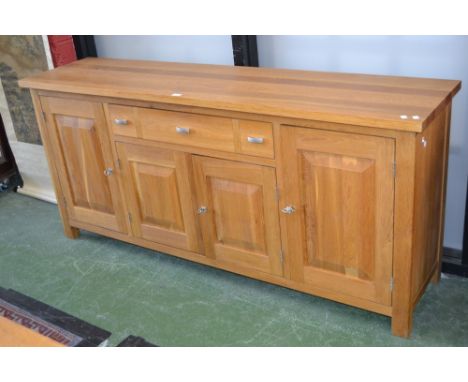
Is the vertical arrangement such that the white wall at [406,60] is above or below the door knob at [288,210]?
above

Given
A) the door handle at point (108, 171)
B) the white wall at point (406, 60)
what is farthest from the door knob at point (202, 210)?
the white wall at point (406, 60)

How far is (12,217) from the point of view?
3.69m

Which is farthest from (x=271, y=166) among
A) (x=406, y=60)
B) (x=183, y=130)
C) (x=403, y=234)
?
(x=406, y=60)

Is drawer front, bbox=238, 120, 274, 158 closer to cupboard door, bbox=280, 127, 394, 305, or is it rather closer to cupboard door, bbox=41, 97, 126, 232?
cupboard door, bbox=280, 127, 394, 305

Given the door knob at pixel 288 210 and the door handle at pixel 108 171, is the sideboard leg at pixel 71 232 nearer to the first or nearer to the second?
the door handle at pixel 108 171

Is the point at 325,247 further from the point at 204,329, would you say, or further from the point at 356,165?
the point at 204,329

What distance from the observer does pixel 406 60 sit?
2604 millimetres

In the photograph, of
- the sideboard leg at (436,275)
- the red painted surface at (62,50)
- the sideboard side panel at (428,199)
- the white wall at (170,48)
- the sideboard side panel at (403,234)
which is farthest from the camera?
the red painted surface at (62,50)

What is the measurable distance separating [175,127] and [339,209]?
2.45ft

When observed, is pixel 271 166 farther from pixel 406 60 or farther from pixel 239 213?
pixel 406 60

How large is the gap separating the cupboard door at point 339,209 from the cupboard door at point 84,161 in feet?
3.04

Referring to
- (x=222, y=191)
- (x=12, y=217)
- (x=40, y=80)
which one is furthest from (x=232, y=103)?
(x=12, y=217)

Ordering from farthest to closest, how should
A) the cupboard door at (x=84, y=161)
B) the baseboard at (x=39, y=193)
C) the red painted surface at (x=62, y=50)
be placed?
the baseboard at (x=39, y=193)
the red painted surface at (x=62, y=50)
the cupboard door at (x=84, y=161)

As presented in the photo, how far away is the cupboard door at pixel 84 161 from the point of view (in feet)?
9.61
